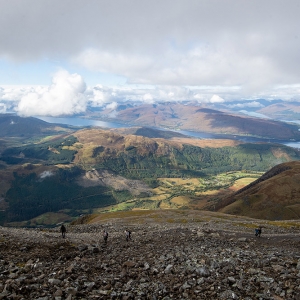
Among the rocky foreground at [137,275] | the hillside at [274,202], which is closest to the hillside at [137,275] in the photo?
the rocky foreground at [137,275]

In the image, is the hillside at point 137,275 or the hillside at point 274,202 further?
the hillside at point 274,202

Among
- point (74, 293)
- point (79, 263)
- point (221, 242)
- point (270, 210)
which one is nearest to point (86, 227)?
point (221, 242)

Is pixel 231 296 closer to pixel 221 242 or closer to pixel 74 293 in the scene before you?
pixel 74 293

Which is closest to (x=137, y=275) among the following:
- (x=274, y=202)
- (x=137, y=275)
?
(x=137, y=275)

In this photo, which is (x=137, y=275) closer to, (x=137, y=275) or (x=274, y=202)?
(x=137, y=275)

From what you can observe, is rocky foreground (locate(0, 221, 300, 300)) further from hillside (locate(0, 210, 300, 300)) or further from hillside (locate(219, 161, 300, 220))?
hillside (locate(219, 161, 300, 220))

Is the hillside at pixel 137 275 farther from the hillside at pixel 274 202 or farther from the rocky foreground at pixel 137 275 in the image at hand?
the hillside at pixel 274 202

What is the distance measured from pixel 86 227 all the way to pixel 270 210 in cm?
9865

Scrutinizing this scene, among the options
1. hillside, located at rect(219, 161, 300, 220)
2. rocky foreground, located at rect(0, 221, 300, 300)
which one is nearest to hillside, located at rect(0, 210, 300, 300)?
rocky foreground, located at rect(0, 221, 300, 300)

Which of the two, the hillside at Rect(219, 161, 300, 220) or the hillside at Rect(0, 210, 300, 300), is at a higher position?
the hillside at Rect(0, 210, 300, 300)

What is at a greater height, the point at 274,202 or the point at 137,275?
the point at 137,275

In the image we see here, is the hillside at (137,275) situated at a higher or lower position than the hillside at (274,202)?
higher

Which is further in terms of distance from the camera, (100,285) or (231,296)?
(100,285)

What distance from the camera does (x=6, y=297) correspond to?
11570mm
